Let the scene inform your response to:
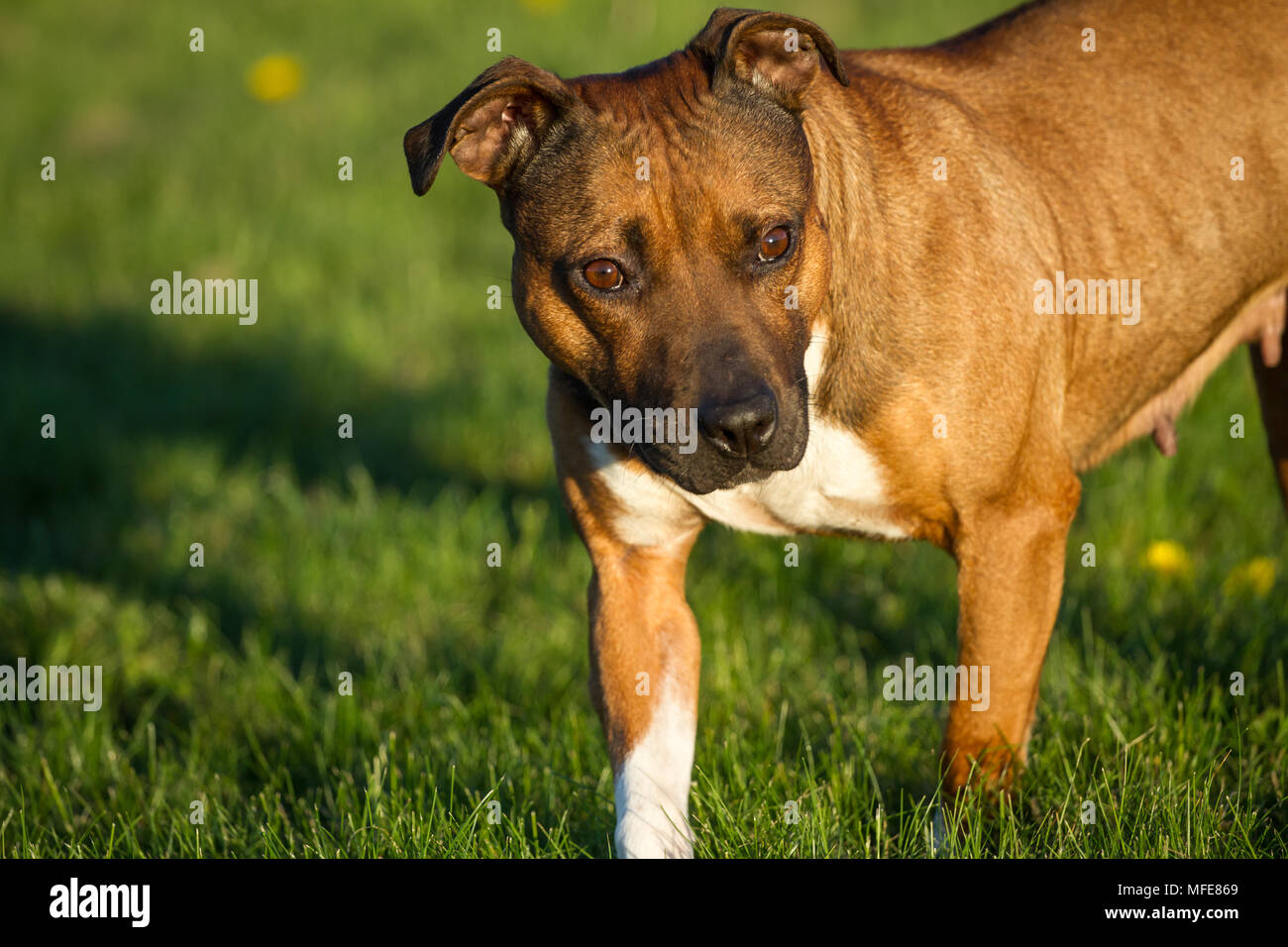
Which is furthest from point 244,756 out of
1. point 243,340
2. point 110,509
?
point 243,340

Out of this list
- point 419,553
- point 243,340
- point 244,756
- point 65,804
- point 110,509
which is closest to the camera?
point 65,804

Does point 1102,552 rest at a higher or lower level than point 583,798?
higher

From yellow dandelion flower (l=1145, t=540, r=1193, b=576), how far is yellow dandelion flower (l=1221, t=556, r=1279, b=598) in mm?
194

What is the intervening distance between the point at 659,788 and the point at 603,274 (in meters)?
1.38

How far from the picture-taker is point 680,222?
3.48 meters

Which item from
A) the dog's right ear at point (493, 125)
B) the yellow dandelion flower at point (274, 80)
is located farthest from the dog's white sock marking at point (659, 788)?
the yellow dandelion flower at point (274, 80)

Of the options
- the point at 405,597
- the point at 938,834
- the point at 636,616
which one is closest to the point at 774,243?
the point at 636,616

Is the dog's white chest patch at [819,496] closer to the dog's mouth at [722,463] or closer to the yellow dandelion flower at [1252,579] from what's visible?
the dog's mouth at [722,463]

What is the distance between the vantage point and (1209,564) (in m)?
5.36

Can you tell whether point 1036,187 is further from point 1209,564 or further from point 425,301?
point 425,301

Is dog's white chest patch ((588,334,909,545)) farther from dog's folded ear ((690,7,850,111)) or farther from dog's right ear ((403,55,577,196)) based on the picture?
dog's right ear ((403,55,577,196))

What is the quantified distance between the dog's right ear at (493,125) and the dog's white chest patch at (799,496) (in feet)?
2.65

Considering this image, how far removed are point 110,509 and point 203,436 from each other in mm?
884

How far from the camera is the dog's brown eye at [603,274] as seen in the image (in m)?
3.53
